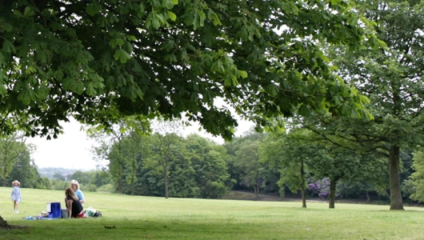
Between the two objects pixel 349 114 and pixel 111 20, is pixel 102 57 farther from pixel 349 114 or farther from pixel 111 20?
pixel 349 114

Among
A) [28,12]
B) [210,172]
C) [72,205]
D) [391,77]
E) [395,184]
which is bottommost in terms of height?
[72,205]

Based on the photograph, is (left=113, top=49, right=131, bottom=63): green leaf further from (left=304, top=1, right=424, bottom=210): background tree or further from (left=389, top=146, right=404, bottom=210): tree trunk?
(left=389, top=146, right=404, bottom=210): tree trunk

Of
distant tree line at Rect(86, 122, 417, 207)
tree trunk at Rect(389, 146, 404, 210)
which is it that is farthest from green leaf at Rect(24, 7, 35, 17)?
tree trunk at Rect(389, 146, 404, 210)

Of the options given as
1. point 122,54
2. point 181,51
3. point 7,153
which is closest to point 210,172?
point 7,153

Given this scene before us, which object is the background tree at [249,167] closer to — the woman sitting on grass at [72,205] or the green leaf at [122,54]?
the woman sitting on grass at [72,205]

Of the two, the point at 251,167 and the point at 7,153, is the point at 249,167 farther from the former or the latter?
the point at 7,153

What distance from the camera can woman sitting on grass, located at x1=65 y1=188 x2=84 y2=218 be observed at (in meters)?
17.8

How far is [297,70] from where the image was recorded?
10.8 metres

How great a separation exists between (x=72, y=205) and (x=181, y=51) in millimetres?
10962

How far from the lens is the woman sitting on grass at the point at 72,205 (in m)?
17.8

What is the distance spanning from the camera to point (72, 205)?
58.7ft

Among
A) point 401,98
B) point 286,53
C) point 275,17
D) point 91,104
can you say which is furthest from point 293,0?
point 401,98

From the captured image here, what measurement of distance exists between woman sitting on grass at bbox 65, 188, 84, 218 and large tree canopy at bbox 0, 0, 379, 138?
6245 millimetres

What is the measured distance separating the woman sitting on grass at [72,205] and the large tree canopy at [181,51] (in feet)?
20.5
